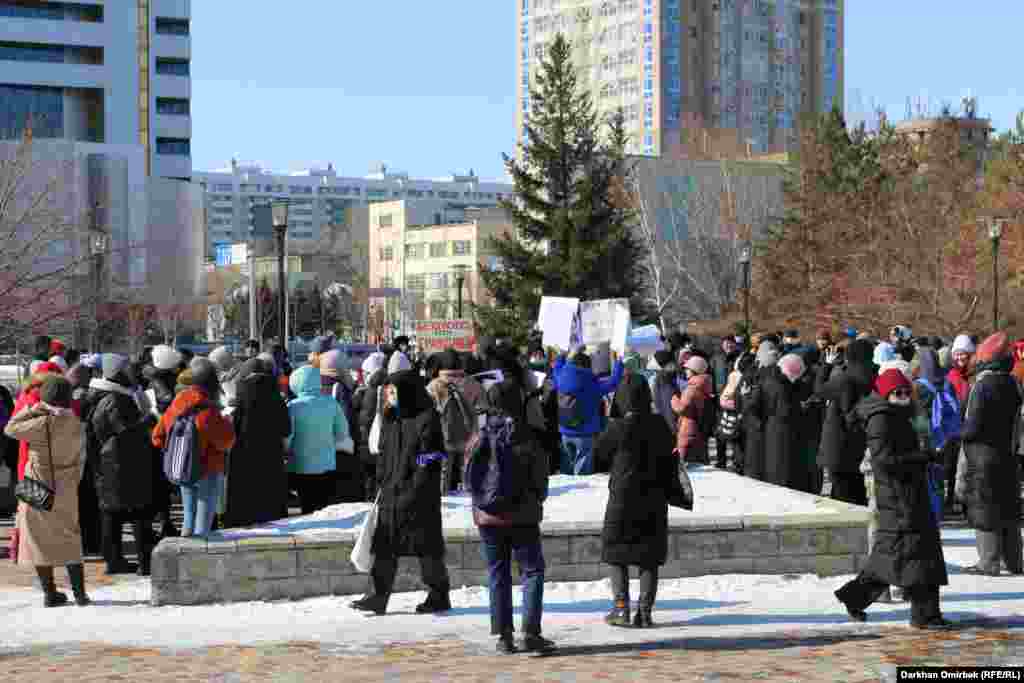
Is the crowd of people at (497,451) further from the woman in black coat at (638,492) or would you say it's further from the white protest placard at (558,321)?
the white protest placard at (558,321)

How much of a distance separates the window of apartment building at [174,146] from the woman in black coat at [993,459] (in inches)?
4054

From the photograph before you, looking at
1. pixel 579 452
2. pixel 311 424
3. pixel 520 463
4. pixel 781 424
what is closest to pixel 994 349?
pixel 781 424

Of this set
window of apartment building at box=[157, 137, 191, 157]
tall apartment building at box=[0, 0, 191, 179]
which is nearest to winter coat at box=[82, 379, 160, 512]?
tall apartment building at box=[0, 0, 191, 179]

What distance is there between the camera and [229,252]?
296 feet

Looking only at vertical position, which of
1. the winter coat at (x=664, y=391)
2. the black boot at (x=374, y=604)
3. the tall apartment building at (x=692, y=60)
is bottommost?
the black boot at (x=374, y=604)

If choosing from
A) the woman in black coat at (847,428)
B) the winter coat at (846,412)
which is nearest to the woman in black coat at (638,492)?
the woman in black coat at (847,428)

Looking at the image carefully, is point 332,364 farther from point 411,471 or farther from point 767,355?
point 411,471

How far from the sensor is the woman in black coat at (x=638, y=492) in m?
10.6

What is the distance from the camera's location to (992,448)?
1242 cm

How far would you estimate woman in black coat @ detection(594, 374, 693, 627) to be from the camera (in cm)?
1057

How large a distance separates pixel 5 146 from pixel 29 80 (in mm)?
58241

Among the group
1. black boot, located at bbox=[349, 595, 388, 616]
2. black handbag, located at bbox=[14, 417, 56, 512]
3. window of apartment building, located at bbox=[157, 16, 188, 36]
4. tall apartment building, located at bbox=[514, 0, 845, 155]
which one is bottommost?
black boot, located at bbox=[349, 595, 388, 616]

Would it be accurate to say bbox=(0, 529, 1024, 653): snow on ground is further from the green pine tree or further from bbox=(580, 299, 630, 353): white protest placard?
the green pine tree

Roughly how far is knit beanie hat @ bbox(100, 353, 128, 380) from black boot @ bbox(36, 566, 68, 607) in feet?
5.71
